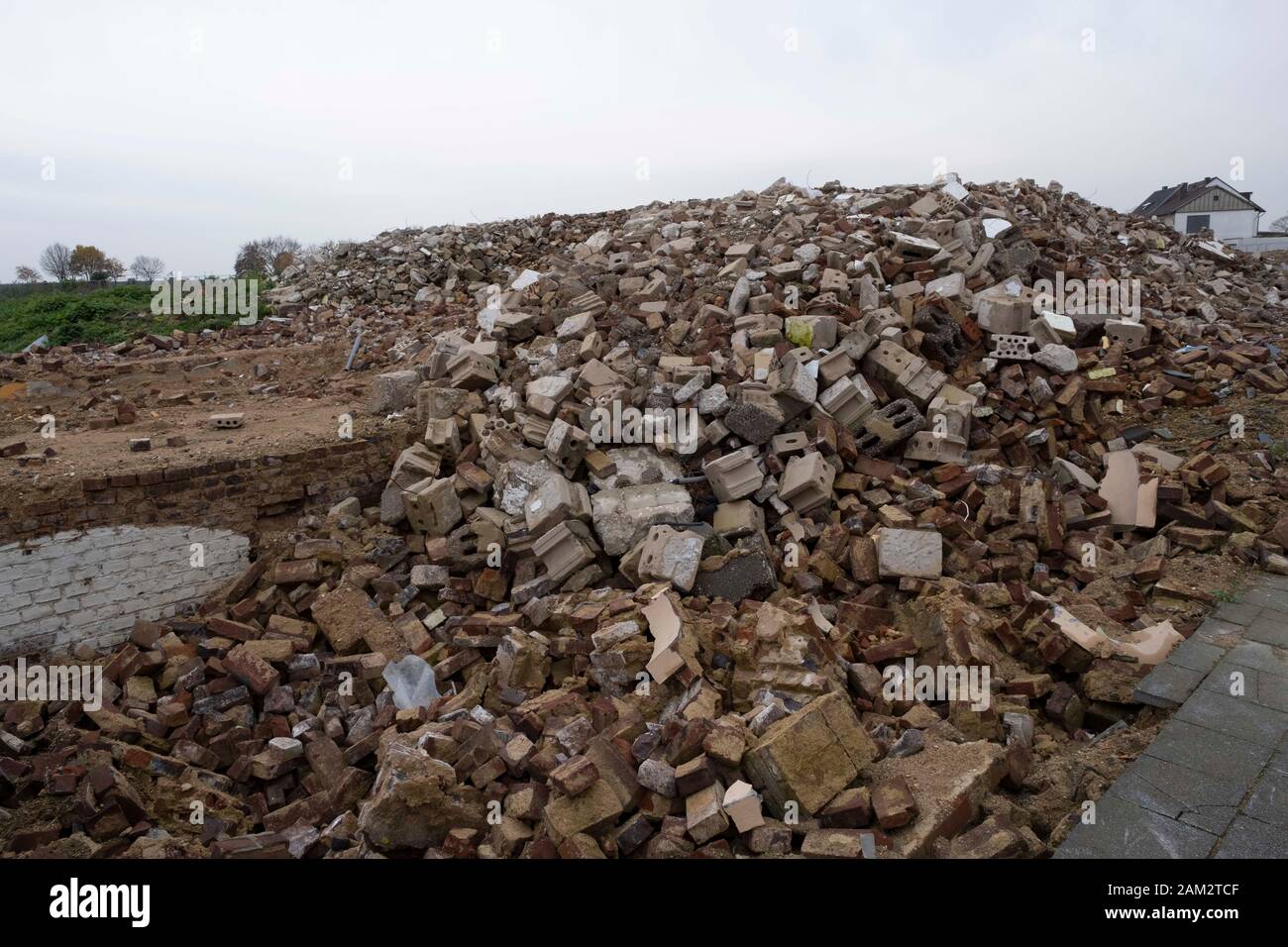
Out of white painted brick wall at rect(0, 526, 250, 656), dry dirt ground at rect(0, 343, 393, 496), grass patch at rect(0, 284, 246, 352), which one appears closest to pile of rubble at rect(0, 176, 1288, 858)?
white painted brick wall at rect(0, 526, 250, 656)

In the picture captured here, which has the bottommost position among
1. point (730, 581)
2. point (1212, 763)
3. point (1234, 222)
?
point (1212, 763)

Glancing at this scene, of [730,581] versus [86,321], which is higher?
[86,321]

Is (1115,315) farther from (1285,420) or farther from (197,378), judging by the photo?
(197,378)

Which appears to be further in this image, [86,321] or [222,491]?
[86,321]

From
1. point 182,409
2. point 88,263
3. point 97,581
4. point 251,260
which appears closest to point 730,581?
point 97,581

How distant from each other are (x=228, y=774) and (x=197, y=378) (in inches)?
298

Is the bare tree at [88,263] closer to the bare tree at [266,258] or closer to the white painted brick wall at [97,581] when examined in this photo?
the bare tree at [266,258]

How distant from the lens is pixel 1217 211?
30.6m

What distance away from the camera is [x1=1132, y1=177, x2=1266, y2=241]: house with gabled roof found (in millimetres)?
30344

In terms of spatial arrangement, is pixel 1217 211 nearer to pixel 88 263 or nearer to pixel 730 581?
pixel 730 581

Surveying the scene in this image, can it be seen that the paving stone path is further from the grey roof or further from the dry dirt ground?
the grey roof

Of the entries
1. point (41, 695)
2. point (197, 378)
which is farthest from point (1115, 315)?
point (197, 378)

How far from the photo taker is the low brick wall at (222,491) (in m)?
6.38

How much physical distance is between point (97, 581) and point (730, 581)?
5.32 m
